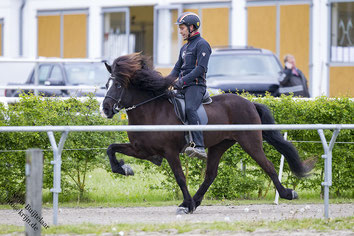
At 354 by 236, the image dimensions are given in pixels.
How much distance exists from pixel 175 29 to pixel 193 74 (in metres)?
15.9

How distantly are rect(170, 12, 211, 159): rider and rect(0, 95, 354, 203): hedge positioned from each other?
5.96 ft

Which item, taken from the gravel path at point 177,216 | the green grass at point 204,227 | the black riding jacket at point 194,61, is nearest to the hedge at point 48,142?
the gravel path at point 177,216

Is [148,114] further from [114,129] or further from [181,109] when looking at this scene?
[114,129]

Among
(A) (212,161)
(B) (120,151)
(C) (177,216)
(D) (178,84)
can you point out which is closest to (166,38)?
(A) (212,161)

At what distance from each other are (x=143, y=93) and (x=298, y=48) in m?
14.2

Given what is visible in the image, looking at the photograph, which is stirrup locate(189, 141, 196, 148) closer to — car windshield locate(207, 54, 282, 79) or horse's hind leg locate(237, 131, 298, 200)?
horse's hind leg locate(237, 131, 298, 200)

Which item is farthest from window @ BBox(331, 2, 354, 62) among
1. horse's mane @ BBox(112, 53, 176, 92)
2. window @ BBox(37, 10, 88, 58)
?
horse's mane @ BBox(112, 53, 176, 92)

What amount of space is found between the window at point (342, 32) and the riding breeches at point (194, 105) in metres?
13.9

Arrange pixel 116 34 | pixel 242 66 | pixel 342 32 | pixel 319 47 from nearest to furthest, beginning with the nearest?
pixel 242 66 → pixel 319 47 → pixel 342 32 → pixel 116 34

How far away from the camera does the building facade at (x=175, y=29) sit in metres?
22.6

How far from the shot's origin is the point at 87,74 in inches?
778

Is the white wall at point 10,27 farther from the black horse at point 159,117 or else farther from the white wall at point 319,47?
the black horse at point 159,117

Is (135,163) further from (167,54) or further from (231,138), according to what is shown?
(167,54)

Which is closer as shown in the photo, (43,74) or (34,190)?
(34,190)
